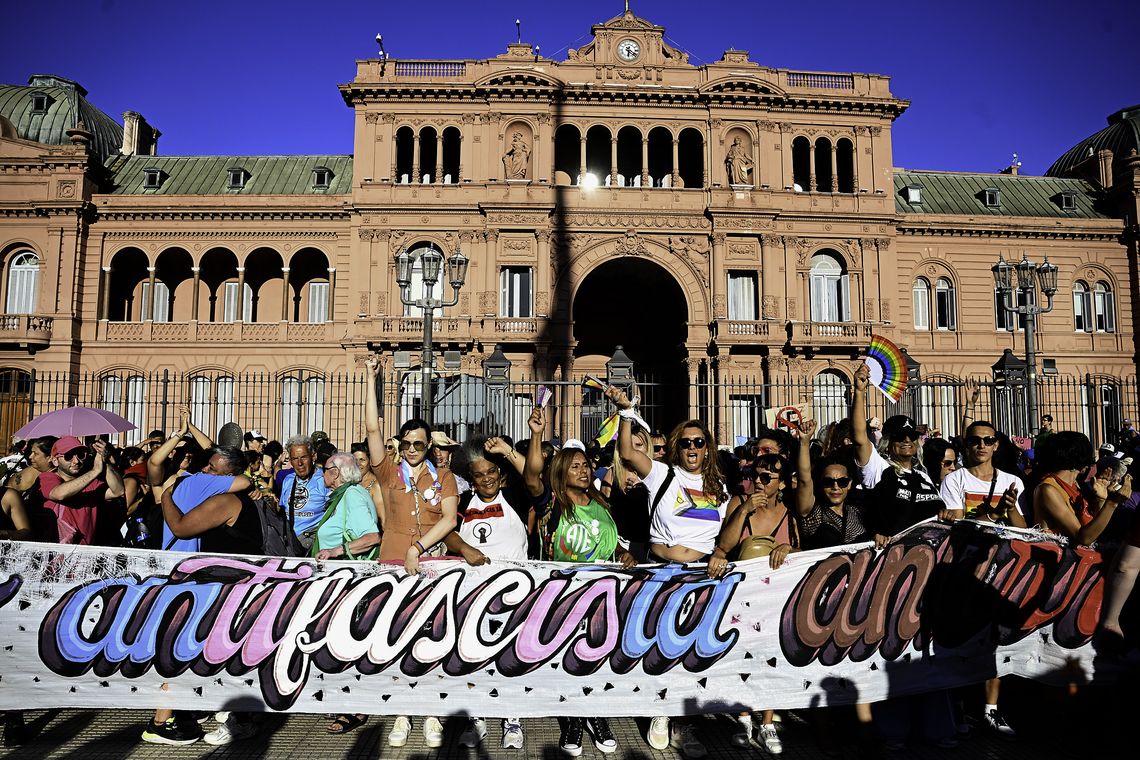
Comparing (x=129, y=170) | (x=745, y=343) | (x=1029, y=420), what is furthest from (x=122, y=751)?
(x=129, y=170)

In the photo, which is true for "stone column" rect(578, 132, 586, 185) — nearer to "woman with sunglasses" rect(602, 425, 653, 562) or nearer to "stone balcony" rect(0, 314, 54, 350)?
"stone balcony" rect(0, 314, 54, 350)

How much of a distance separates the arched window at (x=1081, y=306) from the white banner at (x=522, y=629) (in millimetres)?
29916

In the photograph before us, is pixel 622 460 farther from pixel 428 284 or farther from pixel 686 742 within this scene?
pixel 428 284

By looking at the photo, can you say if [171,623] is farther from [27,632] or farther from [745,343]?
[745,343]

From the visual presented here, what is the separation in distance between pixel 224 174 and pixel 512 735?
32.6 meters

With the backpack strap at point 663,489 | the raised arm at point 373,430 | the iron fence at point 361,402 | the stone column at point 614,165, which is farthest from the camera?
the stone column at point 614,165

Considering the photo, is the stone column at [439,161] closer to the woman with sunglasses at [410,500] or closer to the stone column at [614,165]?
the stone column at [614,165]

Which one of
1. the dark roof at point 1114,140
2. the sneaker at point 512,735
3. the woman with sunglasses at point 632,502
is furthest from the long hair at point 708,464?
the dark roof at point 1114,140

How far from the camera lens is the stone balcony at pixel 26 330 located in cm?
2609

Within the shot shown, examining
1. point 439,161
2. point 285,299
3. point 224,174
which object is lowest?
point 285,299

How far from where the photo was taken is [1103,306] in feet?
96.8

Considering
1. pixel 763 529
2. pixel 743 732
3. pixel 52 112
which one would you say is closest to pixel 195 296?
pixel 52 112

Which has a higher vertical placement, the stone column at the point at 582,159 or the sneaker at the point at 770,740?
the stone column at the point at 582,159

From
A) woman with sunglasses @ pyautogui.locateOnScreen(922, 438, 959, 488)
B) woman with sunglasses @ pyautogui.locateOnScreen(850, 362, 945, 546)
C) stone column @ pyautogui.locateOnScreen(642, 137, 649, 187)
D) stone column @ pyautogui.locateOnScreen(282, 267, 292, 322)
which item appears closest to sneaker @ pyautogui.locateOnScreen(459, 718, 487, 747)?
woman with sunglasses @ pyautogui.locateOnScreen(850, 362, 945, 546)
